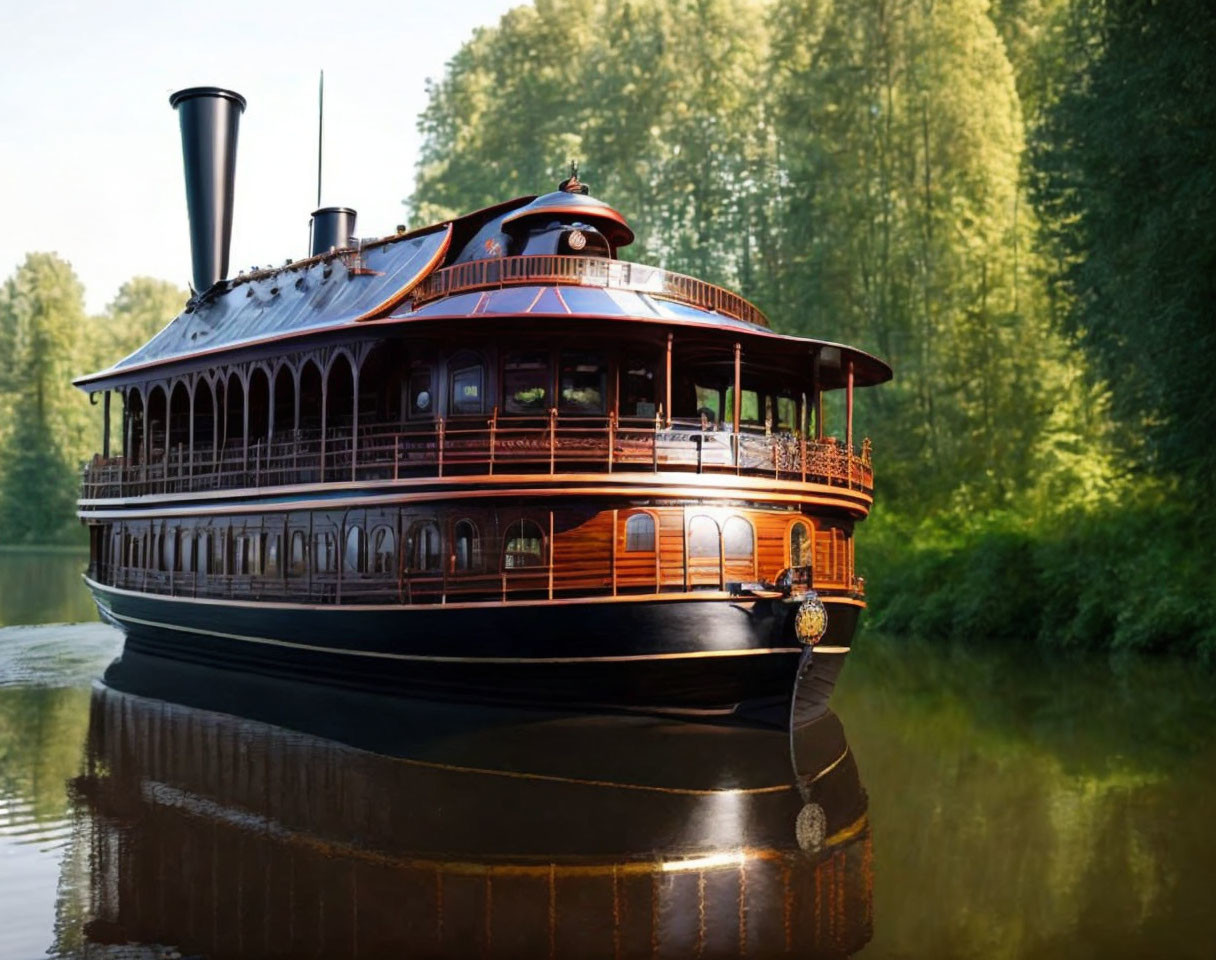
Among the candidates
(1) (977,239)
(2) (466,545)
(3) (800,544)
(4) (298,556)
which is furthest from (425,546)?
(1) (977,239)

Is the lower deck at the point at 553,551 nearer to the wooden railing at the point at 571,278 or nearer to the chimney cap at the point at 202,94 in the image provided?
the wooden railing at the point at 571,278

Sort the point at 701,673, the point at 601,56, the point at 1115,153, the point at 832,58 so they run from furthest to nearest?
the point at 601,56 → the point at 832,58 → the point at 1115,153 → the point at 701,673

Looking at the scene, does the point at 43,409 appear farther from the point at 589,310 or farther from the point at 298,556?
the point at 589,310

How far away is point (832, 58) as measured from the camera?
127 ft

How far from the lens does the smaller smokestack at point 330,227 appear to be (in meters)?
28.9

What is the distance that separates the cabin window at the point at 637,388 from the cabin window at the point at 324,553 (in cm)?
499

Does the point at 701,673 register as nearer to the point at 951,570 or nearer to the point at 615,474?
the point at 615,474

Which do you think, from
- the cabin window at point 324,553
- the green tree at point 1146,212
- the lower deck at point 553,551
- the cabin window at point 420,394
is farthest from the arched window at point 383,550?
the green tree at point 1146,212

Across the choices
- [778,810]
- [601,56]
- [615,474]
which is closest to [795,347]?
[615,474]

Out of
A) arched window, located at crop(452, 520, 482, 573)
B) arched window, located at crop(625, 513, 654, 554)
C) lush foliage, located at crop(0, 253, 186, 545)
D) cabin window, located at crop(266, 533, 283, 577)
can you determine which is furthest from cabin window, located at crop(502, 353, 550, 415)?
lush foliage, located at crop(0, 253, 186, 545)

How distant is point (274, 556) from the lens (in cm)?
1936

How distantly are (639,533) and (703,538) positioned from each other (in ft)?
2.92

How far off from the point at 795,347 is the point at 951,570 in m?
19.2

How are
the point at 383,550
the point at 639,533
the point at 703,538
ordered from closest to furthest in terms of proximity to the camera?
the point at 639,533 < the point at 703,538 < the point at 383,550
